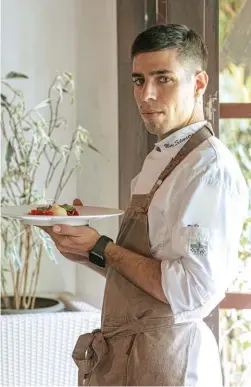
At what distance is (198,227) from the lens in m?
1.25

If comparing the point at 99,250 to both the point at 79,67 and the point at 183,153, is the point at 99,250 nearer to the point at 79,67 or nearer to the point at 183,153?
the point at 183,153

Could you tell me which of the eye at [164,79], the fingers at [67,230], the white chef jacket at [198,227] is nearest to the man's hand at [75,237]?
the fingers at [67,230]

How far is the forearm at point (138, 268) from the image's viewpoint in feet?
4.27

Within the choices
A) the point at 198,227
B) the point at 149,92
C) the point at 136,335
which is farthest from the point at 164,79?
the point at 136,335

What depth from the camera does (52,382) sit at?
219 centimetres

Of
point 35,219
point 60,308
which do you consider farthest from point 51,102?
point 35,219

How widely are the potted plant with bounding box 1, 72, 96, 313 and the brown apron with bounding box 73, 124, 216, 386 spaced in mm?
876

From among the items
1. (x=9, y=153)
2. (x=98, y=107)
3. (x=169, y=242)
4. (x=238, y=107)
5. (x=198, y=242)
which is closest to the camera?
(x=198, y=242)

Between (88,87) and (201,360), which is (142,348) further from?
(88,87)

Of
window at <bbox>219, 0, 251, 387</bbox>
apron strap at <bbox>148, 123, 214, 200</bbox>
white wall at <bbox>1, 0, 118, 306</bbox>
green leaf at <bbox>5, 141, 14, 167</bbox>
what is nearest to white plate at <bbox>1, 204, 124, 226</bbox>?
apron strap at <bbox>148, 123, 214, 200</bbox>

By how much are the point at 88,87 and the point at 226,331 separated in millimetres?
984

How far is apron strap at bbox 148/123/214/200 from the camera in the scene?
1.38 meters

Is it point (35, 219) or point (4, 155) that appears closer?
point (35, 219)

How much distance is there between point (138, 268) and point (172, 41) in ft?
1.51
